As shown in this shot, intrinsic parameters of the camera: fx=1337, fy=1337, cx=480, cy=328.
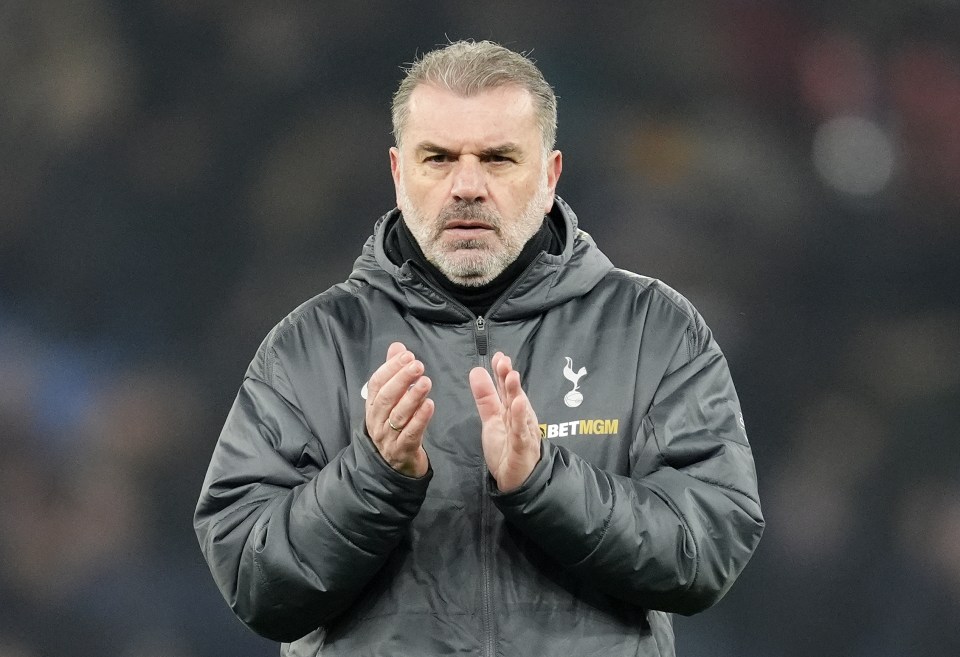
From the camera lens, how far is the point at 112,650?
2492mm

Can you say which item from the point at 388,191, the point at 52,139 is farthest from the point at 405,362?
the point at 52,139

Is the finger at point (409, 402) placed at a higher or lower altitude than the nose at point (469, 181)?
lower

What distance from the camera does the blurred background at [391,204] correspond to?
2.52 m

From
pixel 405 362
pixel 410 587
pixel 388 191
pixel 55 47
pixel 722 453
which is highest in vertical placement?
pixel 55 47

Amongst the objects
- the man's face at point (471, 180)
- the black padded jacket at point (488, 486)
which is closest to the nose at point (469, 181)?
the man's face at point (471, 180)

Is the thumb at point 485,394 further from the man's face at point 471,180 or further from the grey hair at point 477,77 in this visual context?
the grey hair at point 477,77

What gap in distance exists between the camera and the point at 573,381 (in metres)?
1.50

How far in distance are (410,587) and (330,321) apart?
1.09 ft

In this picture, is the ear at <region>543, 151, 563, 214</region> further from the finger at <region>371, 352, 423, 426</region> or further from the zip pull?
the finger at <region>371, 352, 423, 426</region>

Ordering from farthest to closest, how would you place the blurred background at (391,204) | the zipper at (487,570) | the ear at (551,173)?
the blurred background at (391,204) < the ear at (551,173) < the zipper at (487,570)

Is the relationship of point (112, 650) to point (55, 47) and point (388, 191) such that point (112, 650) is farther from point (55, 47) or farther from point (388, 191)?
point (55, 47)

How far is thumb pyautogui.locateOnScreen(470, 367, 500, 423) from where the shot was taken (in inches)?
51.8

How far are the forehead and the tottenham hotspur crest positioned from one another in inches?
10.7

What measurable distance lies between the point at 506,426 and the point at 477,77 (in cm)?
46
